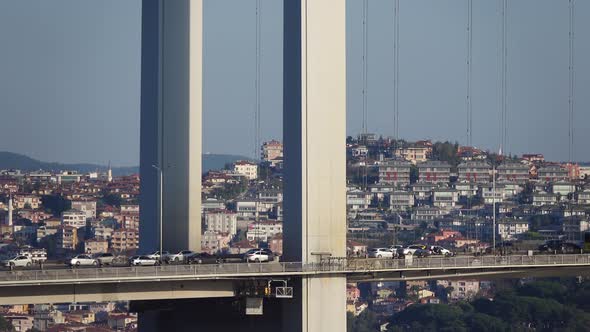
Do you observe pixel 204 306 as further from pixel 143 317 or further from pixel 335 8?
pixel 335 8

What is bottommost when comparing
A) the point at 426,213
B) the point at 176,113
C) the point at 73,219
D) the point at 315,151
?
the point at 73,219

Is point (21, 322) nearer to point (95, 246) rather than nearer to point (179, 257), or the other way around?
point (95, 246)

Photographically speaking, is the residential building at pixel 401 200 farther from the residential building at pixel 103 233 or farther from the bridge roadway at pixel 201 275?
the bridge roadway at pixel 201 275

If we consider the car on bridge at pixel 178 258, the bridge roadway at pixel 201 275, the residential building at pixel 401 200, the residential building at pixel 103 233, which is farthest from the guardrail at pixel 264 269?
the residential building at pixel 401 200

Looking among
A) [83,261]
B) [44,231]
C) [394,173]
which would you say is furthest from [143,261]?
[394,173]

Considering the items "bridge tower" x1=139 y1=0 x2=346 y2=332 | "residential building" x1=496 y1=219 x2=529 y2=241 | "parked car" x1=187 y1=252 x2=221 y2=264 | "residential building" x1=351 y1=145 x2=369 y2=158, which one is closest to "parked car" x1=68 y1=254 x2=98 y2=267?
"bridge tower" x1=139 y1=0 x2=346 y2=332

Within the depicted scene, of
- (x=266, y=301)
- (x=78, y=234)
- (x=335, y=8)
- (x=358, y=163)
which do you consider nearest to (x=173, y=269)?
(x=266, y=301)

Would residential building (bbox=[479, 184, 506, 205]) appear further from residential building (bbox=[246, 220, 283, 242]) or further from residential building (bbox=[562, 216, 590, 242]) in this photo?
residential building (bbox=[246, 220, 283, 242])
